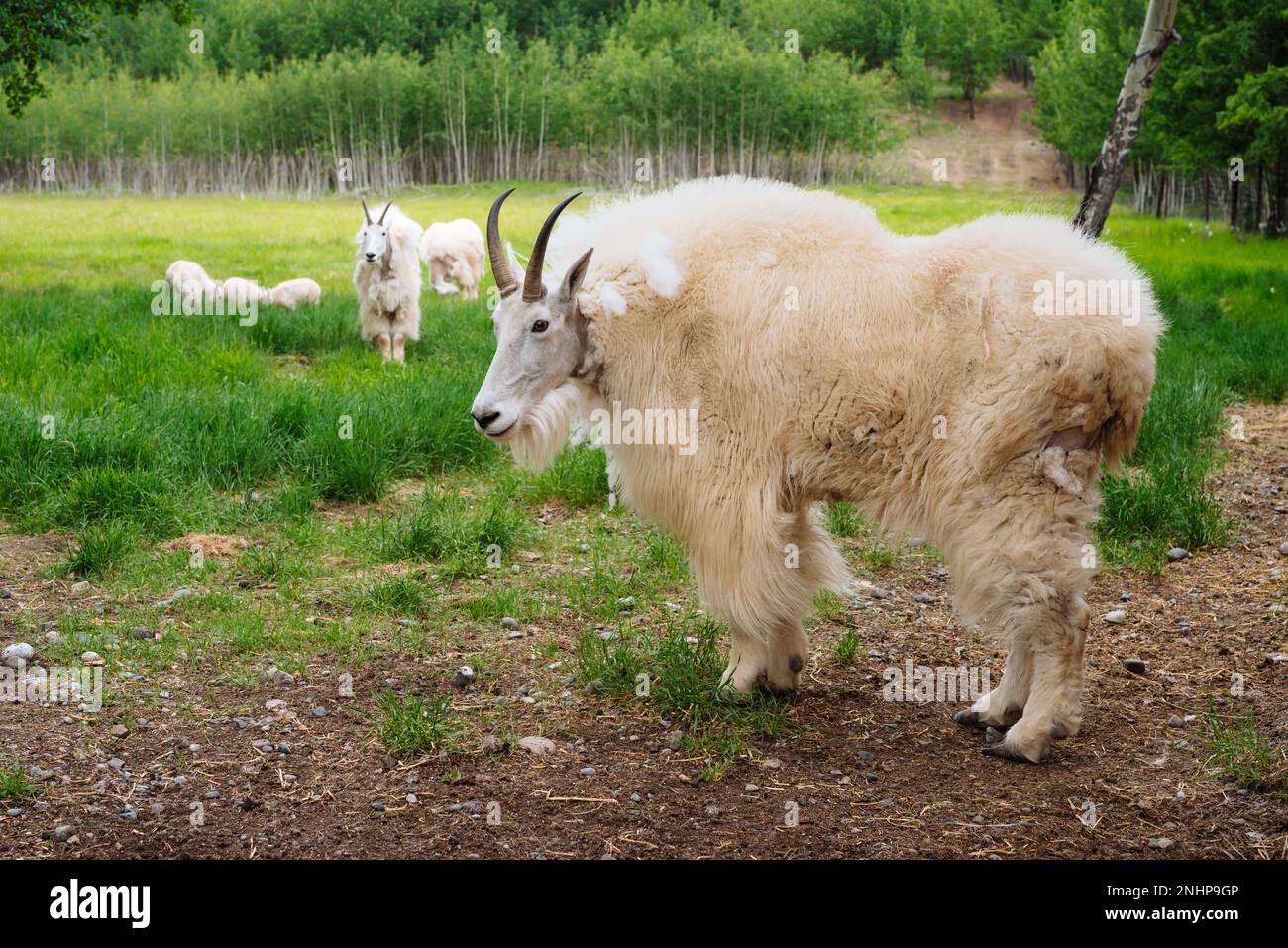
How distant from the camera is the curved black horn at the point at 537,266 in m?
4.66

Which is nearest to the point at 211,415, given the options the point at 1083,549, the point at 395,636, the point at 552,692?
the point at 395,636

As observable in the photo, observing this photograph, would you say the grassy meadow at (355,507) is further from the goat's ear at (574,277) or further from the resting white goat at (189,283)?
the goat's ear at (574,277)

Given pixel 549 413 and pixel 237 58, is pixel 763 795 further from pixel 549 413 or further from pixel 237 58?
pixel 237 58

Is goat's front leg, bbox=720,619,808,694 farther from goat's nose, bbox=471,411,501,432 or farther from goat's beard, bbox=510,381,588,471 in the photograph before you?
goat's nose, bbox=471,411,501,432

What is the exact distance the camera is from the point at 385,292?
1200cm

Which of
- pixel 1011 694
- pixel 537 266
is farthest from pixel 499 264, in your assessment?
pixel 1011 694

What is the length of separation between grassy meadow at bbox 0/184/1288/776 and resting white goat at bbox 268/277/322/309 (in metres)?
2.06

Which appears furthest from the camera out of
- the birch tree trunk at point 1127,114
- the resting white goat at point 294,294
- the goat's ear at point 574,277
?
the resting white goat at point 294,294

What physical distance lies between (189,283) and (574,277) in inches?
434

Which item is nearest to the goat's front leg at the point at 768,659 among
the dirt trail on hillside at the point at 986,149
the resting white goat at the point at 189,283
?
the resting white goat at the point at 189,283

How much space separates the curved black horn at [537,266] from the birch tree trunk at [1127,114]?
5.95m

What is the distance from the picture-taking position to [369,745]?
4641 millimetres

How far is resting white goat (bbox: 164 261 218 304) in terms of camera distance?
13828 millimetres

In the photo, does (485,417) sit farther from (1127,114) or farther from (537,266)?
(1127,114)
